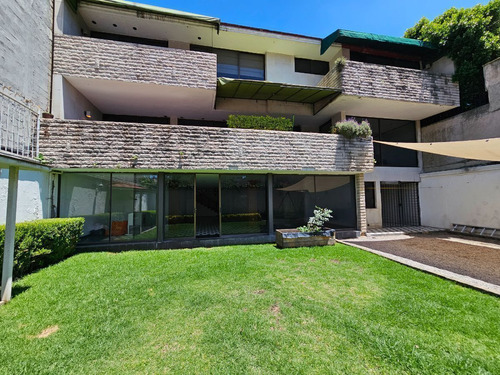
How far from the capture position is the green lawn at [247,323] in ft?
7.90

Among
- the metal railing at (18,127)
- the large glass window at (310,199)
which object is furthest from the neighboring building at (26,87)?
the large glass window at (310,199)

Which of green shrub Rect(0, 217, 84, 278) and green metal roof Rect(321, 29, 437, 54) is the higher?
green metal roof Rect(321, 29, 437, 54)

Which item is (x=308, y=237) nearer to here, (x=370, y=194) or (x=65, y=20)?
(x=370, y=194)

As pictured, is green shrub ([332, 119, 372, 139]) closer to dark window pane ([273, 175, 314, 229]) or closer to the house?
the house

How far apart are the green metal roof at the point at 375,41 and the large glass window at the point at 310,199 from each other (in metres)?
6.41

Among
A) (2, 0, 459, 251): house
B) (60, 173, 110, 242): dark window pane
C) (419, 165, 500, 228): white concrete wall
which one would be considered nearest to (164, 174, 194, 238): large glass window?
(2, 0, 459, 251): house

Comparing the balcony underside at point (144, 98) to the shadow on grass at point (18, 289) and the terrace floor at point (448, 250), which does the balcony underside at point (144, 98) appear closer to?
the shadow on grass at point (18, 289)

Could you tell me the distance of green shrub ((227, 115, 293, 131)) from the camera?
843cm

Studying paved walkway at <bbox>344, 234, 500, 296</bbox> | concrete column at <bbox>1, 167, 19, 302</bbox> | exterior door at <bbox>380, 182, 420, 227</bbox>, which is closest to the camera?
concrete column at <bbox>1, 167, 19, 302</bbox>

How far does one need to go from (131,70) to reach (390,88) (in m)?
10.7

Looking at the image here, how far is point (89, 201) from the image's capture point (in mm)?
7590

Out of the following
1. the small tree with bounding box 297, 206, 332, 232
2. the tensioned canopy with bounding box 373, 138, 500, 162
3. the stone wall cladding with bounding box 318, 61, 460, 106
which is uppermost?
the stone wall cladding with bounding box 318, 61, 460, 106

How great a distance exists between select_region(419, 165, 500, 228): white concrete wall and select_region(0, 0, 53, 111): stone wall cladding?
1590 cm

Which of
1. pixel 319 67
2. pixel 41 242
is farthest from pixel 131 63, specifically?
pixel 319 67
